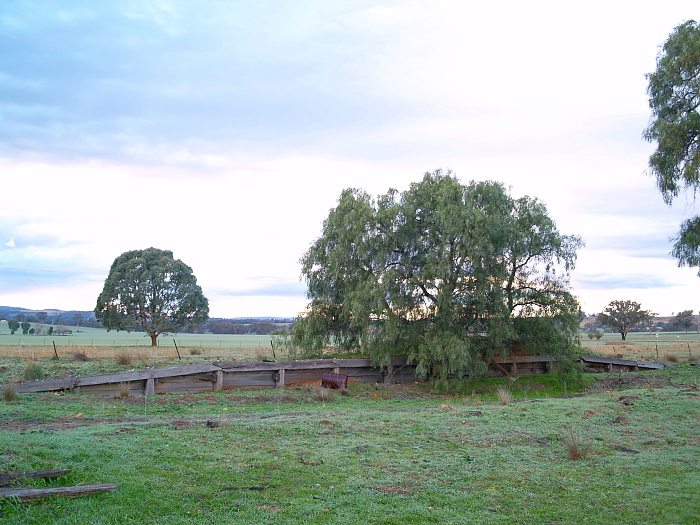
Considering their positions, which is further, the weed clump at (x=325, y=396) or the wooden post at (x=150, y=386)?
the weed clump at (x=325, y=396)

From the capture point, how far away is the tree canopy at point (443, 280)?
22938 mm

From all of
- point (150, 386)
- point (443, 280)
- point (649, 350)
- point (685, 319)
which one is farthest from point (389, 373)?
point (685, 319)

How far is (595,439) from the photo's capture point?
34.6 ft

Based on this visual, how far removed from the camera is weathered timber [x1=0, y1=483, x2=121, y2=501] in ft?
18.4

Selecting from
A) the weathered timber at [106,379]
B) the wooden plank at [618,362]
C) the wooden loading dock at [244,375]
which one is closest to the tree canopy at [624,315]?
the wooden plank at [618,362]

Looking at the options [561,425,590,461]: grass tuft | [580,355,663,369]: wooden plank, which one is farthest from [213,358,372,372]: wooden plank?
[580,355,663,369]: wooden plank

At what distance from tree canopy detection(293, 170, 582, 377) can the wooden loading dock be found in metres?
1.08

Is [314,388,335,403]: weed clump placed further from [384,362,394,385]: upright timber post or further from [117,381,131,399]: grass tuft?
[384,362,394,385]: upright timber post

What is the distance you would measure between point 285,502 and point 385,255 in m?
18.4

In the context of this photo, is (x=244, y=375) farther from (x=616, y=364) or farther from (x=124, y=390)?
(x=616, y=364)

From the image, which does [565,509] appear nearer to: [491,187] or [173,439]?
[173,439]

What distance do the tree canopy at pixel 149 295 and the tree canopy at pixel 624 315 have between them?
60.5m

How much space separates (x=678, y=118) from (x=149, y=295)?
172 feet

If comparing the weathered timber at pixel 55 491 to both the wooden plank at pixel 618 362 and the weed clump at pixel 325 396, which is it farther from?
the wooden plank at pixel 618 362
